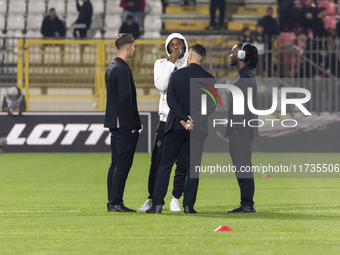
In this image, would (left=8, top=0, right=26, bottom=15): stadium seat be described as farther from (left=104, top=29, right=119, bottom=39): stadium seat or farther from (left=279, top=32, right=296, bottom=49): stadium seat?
(left=279, top=32, right=296, bottom=49): stadium seat

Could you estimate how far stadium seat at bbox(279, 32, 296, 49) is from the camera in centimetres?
2138

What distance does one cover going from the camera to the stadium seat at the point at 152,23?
90.3 ft

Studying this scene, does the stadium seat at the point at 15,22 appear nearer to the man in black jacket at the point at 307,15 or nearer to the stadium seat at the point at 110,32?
the stadium seat at the point at 110,32

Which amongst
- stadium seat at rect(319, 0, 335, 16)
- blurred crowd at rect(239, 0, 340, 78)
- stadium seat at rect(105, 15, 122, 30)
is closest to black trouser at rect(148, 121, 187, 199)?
blurred crowd at rect(239, 0, 340, 78)

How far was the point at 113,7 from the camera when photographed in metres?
28.3

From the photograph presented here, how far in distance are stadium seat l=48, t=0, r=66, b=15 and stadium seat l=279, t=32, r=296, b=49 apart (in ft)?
26.3

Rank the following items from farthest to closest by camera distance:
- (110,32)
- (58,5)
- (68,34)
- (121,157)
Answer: (58,5) < (110,32) < (68,34) < (121,157)

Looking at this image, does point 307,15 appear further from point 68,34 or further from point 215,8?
point 68,34

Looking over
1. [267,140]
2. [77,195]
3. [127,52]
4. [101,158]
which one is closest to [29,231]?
[127,52]

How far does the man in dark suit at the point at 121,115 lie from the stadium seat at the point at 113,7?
1866 centimetres

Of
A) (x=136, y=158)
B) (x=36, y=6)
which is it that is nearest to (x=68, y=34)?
(x=36, y=6)

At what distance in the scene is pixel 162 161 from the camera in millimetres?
9516

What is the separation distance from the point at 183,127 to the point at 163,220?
1.08m

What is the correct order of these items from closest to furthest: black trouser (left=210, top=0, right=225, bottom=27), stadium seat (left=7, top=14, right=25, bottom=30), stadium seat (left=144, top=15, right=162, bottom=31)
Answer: black trouser (left=210, top=0, right=225, bottom=27) < stadium seat (left=144, top=15, right=162, bottom=31) < stadium seat (left=7, top=14, right=25, bottom=30)
